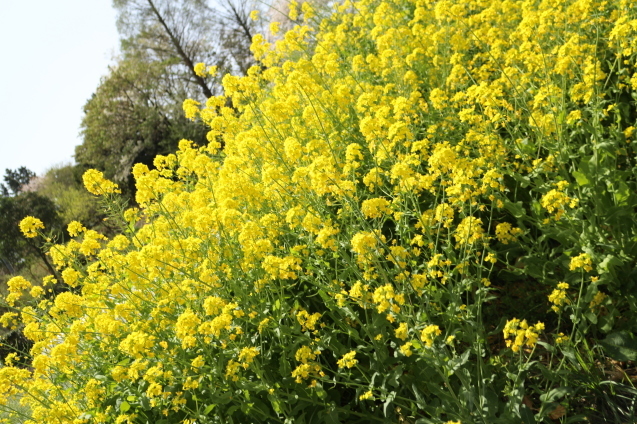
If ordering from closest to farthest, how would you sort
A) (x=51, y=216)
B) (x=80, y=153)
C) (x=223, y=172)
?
1. (x=223, y=172)
2. (x=51, y=216)
3. (x=80, y=153)

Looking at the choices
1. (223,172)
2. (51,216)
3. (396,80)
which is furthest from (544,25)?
(51,216)

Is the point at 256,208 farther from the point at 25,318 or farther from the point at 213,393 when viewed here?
the point at 25,318

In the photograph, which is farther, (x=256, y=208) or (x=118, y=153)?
(x=118, y=153)

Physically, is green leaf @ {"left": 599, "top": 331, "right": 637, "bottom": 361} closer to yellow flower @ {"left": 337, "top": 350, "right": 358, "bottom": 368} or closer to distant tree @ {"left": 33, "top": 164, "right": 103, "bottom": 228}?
yellow flower @ {"left": 337, "top": 350, "right": 358, "bottom": 368}

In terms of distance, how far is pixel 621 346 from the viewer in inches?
106

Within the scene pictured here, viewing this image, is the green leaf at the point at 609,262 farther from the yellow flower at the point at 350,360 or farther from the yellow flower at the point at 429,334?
the yellow flower at the point at 350,360

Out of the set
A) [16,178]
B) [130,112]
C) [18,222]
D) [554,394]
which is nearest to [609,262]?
[554,394]

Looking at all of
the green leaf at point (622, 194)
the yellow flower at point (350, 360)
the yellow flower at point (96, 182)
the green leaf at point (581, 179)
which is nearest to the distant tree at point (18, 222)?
the yellow flower at point (96, 182)

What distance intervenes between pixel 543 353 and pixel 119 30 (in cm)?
2487

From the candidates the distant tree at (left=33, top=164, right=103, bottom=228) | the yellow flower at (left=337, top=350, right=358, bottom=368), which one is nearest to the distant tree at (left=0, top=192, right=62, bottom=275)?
the distant tree at (left=33, top=164, right=103, bottom=228)

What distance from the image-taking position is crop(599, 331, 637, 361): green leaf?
2.65 m

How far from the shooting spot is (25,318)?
376cm

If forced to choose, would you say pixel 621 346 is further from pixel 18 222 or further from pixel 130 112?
pixel 130 112

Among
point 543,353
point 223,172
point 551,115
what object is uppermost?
point 223,172
